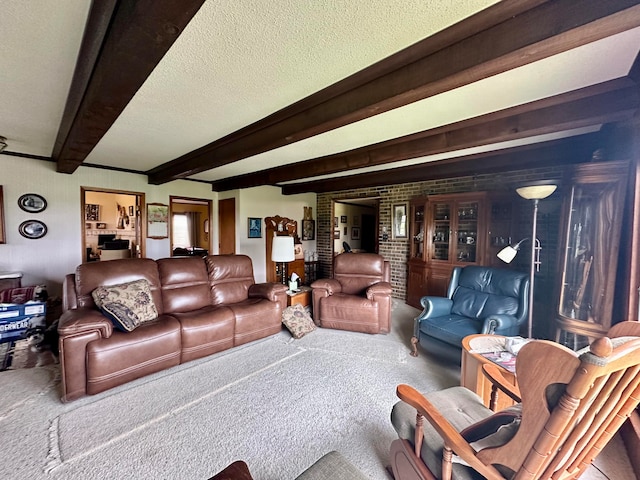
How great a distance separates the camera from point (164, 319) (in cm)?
270

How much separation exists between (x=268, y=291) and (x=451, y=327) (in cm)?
215

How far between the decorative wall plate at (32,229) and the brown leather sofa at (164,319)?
2039 mm

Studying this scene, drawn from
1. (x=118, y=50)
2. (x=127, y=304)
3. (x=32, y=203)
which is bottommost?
(x=127, y=304)

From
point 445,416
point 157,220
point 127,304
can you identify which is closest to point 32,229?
point 157,220

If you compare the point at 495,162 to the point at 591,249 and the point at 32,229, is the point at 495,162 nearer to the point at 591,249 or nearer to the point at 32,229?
the point at 591,249

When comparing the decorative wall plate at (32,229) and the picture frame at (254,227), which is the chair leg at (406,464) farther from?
the decorative wall plate at (32,229)

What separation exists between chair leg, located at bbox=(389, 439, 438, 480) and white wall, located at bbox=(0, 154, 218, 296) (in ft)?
16.6

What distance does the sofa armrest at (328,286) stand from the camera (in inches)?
148

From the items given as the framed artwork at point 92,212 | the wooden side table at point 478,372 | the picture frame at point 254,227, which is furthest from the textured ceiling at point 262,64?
the framed artwork at point 92,212

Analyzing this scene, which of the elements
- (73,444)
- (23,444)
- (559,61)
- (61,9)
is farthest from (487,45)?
(23,444)

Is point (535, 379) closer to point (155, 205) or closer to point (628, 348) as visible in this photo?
point (628, 348)

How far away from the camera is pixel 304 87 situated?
182cm

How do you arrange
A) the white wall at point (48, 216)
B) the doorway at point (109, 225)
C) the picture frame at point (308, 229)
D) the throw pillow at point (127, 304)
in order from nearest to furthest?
the throw pillow at point (127, 304) → the white wall at point (48, 216) → the doorway at point (109, 225) → the picture frame at point (308, 229)

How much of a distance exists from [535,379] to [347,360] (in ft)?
7.01
